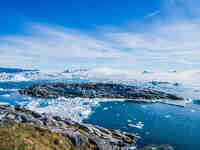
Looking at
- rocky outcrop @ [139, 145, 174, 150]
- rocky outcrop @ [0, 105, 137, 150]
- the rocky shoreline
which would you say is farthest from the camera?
rocky outcrop @ [139, 145, 174, 150]

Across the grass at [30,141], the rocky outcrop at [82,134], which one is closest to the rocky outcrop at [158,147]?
the rocky outcrop at [82,134]

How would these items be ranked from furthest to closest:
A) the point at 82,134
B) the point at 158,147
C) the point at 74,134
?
1. the point at 158,147
2. the point at 82,134
3. the point at 74,134

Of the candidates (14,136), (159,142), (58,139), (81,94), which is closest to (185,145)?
(159,142)

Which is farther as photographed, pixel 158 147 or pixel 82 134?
pixel 158 147

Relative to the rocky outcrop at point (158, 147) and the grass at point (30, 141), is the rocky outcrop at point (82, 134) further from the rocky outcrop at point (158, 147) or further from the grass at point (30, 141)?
the rocky outcrop at point (158, 147)

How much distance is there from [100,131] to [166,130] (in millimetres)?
14131

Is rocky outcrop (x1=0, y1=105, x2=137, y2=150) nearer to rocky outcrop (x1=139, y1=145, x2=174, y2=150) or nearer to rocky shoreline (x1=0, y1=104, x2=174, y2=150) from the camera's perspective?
rocky shoreline (x1=0, y1=104, x2=174, y2=150)

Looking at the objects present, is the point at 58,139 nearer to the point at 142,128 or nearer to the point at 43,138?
the point at 43,138

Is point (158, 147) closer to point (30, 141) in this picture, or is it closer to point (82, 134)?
point (82, 134)

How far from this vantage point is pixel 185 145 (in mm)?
24938

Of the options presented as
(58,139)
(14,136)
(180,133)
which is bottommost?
(180,133)

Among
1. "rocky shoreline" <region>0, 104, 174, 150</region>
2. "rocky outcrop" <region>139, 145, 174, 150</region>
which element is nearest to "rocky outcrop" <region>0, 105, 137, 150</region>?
"rocky shoreline" <region>0, 104, 174, 150</region>

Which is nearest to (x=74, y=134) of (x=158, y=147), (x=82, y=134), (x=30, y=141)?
(x=82, y=134)

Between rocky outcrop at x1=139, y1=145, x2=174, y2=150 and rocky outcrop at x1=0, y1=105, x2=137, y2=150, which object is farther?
rocky outcrop at x1=139, y1=145, x2=174, y2=150
